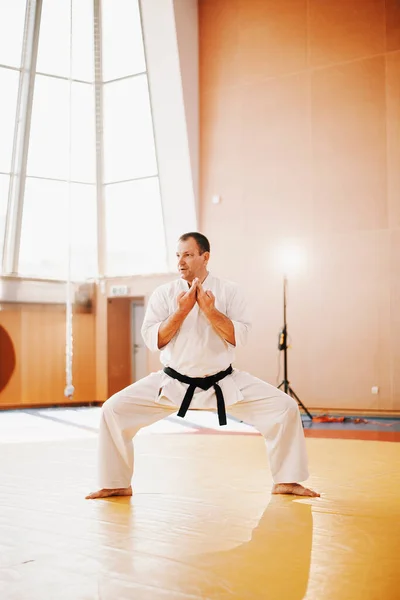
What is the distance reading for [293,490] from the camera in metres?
2.84

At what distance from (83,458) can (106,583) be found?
2.34 meters

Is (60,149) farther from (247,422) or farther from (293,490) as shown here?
(293,490)

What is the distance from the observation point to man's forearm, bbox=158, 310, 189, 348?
2900 mm

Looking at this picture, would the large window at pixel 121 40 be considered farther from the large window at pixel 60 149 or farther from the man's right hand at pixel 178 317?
the man's right hand at pixel 178 317

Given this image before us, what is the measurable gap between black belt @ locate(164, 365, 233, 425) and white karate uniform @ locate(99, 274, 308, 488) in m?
0.02

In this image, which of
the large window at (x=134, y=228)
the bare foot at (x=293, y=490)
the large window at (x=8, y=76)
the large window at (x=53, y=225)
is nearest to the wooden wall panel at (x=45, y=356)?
the large window at (x=53, y=225)

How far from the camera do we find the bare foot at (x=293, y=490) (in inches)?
111

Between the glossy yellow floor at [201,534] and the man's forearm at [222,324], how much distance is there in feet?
2.58

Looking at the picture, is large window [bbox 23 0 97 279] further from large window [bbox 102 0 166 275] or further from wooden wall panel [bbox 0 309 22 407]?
wooden wall panel [bbox 0 309 22 407]

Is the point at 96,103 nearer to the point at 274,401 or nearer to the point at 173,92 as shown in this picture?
the point at 173,92

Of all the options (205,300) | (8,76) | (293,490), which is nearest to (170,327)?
(205,300)

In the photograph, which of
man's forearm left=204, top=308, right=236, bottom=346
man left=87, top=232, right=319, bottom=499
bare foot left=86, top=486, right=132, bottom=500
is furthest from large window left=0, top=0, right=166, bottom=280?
bare foot left=86, top=486, right=132, bottom=500

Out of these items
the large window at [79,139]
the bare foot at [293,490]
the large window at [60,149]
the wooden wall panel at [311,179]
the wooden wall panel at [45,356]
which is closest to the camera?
the bare foot at [293,490]

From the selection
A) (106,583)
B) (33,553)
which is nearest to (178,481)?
(33,553)
